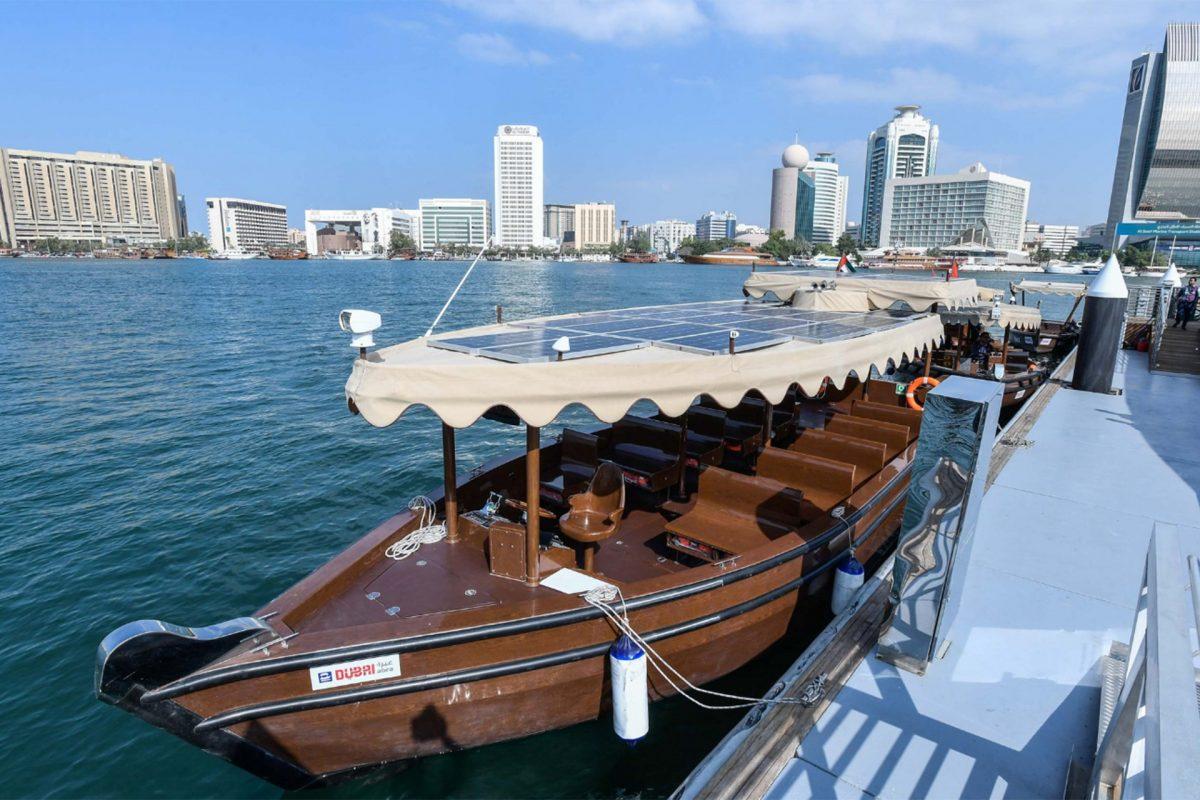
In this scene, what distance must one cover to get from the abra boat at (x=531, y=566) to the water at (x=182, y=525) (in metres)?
0.66

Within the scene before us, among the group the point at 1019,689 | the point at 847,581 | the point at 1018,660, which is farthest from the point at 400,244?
the point at 1019,689

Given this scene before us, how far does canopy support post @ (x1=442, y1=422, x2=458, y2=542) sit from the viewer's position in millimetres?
6506

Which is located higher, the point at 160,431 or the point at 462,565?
the point at 462,565

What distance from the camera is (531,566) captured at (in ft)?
19.6

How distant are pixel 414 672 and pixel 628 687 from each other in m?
1.62

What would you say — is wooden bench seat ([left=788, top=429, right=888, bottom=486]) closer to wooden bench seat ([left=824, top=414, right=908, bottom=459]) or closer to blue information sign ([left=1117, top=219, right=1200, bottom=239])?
wooden bench seat ([left=824, top=414, right=908, bottom=459])

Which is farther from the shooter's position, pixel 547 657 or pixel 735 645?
pixel 735 645

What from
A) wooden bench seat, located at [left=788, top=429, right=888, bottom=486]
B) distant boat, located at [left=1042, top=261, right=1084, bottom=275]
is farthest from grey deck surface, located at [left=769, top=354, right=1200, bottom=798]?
distant boat, located at [left=1042, top=261, right=1084, bottom=275]

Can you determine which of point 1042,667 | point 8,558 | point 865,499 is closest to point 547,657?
point 1042,667

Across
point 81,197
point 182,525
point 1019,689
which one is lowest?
point 182,525

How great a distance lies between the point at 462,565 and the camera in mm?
6402

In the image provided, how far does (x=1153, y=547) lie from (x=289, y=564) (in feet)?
33.9

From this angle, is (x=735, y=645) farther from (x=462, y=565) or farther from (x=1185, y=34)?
(x=1185, y=34)

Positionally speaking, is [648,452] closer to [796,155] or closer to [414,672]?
[414,672]
